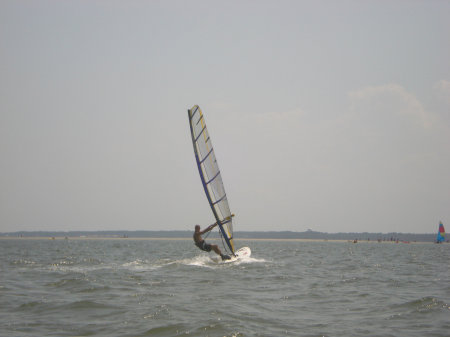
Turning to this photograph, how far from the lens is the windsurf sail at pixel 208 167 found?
19.2m

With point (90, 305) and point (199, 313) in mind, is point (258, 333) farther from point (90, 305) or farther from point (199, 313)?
point (90, 305)

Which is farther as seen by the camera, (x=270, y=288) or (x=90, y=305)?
(x=270, y=288)

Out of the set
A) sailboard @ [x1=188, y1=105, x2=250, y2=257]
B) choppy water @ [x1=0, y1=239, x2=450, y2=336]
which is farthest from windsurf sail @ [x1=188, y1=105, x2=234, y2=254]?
choppy water @ [x1=0, y1=239, x2=450, y2=336]

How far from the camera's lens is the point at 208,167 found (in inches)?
768

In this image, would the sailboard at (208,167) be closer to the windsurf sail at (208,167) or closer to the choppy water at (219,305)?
the windsurf sail at (208,167)

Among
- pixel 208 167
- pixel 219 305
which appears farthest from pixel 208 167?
pixel 219 305

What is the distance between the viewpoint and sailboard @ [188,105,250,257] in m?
19.2

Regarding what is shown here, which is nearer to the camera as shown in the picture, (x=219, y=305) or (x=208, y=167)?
(x=219, y=305)

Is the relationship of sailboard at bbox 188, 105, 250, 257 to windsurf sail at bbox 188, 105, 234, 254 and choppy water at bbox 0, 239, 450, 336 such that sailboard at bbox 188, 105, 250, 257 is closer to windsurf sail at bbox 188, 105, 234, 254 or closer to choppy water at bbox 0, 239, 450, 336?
windsurf sail at bbox 188, 105, 234, 254

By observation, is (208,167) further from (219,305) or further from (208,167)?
(219,305)

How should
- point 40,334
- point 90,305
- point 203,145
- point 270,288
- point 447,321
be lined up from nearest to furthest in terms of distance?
point 40,334
point 447,321
point 90,305
point 270,288
point 203,145

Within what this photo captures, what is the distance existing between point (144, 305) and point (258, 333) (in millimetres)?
3721

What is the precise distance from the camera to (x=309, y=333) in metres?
8.12

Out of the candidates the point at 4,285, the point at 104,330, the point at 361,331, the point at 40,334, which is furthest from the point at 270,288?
the point at 4,285
